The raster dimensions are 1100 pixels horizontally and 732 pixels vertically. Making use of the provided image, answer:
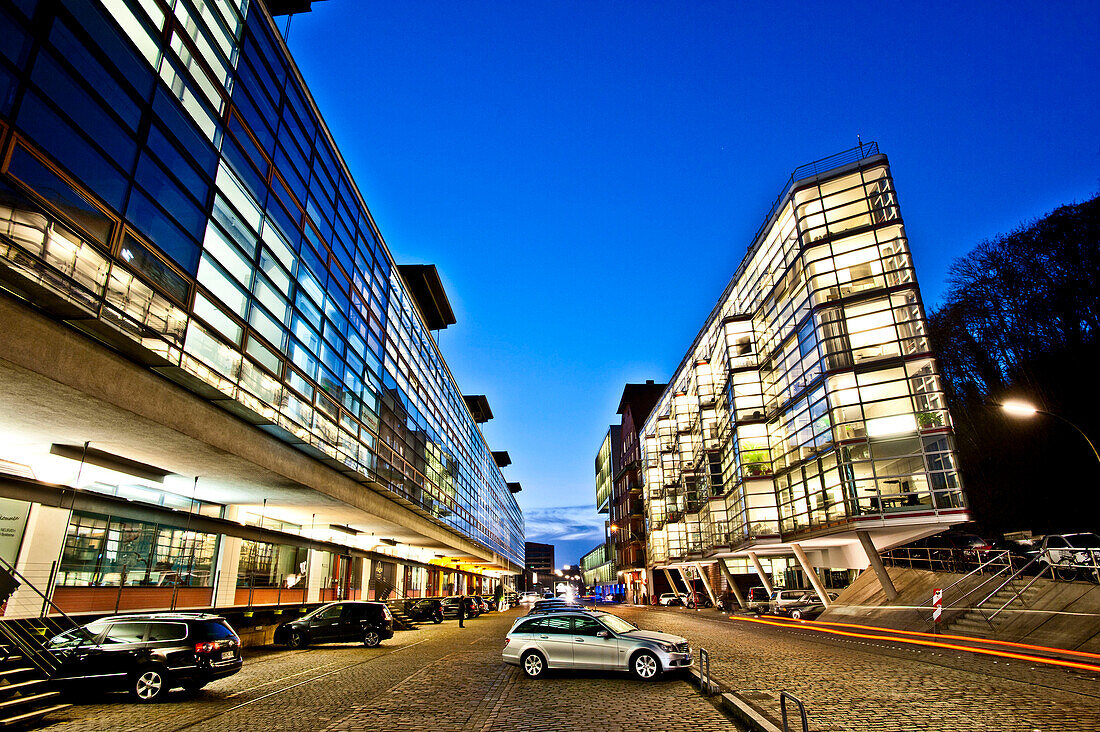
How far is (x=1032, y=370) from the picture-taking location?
136 ft

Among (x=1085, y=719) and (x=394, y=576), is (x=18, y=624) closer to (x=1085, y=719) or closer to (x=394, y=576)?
(x=1085, y=719)

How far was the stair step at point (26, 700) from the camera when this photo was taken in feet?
30.7

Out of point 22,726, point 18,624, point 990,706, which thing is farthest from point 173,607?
point 990,706

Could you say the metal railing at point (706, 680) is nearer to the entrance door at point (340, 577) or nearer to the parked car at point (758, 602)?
the entrance door at point (340, 577)

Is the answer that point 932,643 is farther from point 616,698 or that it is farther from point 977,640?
point 616,698

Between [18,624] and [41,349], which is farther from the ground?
[41,349]

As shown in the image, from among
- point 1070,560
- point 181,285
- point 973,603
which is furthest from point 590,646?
point 1070,560

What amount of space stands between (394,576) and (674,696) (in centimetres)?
4434

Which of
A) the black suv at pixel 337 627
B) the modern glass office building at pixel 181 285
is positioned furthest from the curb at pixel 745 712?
the black suv at pixel 337 627

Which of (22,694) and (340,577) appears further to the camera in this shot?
(340,577)

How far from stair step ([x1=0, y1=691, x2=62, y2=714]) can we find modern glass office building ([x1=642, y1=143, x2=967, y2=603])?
95.0 feet

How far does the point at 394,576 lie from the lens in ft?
167

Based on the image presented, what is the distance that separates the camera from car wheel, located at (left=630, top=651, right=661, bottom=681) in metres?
12.9

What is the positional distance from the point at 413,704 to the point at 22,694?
6473 millimetres
